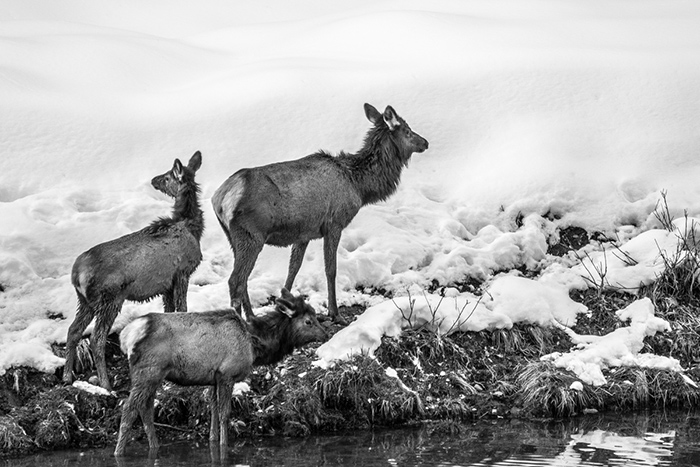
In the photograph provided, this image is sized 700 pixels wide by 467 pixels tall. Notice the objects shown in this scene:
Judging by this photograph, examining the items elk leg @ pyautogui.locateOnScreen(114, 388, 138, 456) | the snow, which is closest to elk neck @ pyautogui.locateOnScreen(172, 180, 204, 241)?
the snow

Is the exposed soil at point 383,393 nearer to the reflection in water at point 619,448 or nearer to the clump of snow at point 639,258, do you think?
the reflection in water at point 619,448

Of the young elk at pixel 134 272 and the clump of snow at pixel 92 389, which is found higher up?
the young elk at pixel 134 272

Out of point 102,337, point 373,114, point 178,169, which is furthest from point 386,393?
point 373,114

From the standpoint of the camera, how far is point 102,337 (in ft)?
35.0

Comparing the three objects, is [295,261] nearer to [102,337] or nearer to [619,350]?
[102,337]

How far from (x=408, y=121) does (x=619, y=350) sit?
21.9ft

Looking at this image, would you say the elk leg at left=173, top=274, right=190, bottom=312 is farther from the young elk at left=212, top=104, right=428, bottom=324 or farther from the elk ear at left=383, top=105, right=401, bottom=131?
the elk ear at left=383, top=105, right=401, bottom=131

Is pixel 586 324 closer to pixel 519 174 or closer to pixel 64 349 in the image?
pixel 519 174

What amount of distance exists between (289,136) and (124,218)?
369cm

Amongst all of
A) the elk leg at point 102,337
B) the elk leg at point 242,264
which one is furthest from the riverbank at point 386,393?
the elk leg at point 242,264

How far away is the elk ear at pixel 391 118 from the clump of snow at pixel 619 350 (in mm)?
3443

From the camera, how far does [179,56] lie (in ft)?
68.9

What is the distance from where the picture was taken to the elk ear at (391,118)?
13.4 m

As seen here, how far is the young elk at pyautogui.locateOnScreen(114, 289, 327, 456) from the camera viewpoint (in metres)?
9.34
